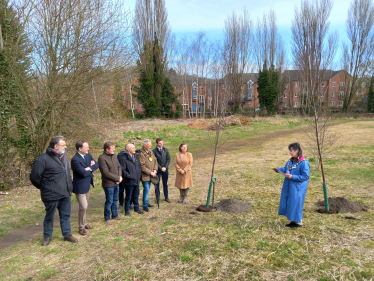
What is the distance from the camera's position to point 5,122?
30.5 feet

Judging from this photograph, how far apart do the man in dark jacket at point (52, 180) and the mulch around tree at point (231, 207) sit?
3.12 m

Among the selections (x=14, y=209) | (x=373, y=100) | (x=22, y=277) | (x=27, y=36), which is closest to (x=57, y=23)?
(x=27, y=36)

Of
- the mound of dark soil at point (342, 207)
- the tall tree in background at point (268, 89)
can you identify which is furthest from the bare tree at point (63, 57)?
the tall tree in background at point (268, 89)

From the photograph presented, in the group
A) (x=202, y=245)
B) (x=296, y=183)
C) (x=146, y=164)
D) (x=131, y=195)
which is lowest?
(x=202, y=245)

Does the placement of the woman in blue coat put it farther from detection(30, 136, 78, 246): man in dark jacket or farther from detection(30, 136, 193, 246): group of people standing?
detection(30, 136, 78, 246): man in dark jacket

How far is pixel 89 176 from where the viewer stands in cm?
566

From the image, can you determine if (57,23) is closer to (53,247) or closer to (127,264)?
(53,247)

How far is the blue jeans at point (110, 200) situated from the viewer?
20.0 ft

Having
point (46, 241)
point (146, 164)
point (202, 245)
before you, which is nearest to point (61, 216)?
point (46, 241)

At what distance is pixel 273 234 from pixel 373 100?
51.6 m

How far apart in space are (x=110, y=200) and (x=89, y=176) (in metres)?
0.83

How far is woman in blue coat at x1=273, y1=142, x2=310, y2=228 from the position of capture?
537cm

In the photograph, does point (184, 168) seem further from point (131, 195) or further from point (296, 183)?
point (296, 183)

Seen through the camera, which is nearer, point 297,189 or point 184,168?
point 297,189
